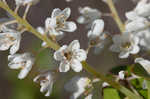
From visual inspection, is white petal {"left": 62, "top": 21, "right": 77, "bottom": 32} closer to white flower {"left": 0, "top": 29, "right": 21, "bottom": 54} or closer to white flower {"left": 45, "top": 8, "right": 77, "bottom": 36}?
white flower {"left": 45, "top": 8, "right": 77, "bottom": 36}

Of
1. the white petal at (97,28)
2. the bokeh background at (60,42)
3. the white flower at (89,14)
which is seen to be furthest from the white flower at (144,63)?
the bokeh background at (60,42)


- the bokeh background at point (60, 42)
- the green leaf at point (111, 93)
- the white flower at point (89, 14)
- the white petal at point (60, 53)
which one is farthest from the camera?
the bokeh background at point (60, 42)

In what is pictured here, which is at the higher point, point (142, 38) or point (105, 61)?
point (142, 38)

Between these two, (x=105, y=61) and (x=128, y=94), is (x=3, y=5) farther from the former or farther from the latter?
(x=105, y=61)

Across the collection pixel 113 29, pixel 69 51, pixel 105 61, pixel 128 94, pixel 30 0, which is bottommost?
pixel 105 61

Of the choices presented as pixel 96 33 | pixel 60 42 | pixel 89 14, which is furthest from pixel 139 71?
pixel 60 42

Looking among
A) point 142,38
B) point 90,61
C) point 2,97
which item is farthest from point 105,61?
point 142,38

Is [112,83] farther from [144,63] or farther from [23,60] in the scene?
[23,60]

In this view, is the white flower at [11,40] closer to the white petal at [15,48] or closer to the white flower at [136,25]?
the white petal at [15,48]
